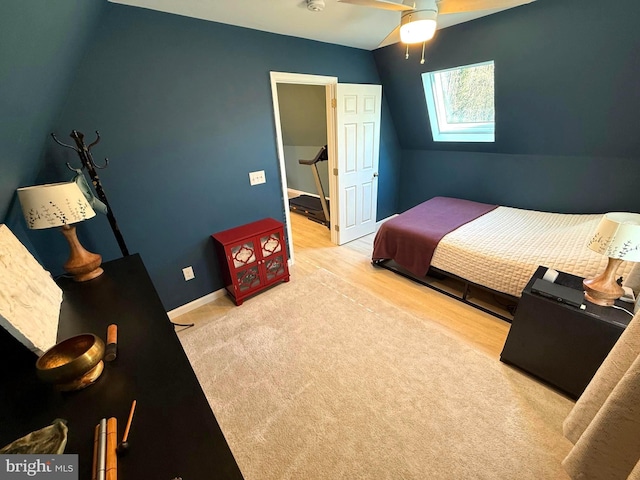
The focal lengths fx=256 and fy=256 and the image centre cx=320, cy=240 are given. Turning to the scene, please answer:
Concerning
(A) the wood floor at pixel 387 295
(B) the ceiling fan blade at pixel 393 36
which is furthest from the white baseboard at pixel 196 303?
(B) the ceiling fan blade at pixel 393 36

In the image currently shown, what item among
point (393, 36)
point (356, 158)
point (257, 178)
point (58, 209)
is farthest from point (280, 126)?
point (58, 209)

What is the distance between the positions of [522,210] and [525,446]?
8.40 ft

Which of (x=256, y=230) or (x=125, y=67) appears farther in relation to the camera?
(x=256, y=230)

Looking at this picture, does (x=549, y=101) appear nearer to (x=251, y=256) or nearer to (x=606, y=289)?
(x=606, y=289)

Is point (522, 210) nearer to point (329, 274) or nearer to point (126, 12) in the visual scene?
point (329, 274)

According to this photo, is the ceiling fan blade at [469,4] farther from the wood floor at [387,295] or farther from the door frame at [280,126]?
the wood floor at [387,295]

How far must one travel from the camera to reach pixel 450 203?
10.9 ft

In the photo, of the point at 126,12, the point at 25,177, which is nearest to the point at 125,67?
the point at 126,12

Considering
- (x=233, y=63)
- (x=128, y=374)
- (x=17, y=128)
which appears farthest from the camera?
(x=233, y=63)

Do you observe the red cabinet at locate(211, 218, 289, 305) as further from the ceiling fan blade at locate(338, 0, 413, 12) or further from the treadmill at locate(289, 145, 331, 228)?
the ceiling fan blade at locate(338, 0, 413, 12)

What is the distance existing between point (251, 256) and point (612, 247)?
2.42 metres

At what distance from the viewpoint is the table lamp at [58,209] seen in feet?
3.88

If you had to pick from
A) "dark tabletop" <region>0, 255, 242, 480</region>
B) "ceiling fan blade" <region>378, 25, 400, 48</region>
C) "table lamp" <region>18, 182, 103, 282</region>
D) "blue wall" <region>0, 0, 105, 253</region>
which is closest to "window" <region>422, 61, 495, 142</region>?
"ceiling fan blade" <region>378, 25, 400, 48</region>

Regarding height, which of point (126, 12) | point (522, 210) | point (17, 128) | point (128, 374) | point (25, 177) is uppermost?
point (126, 12)
